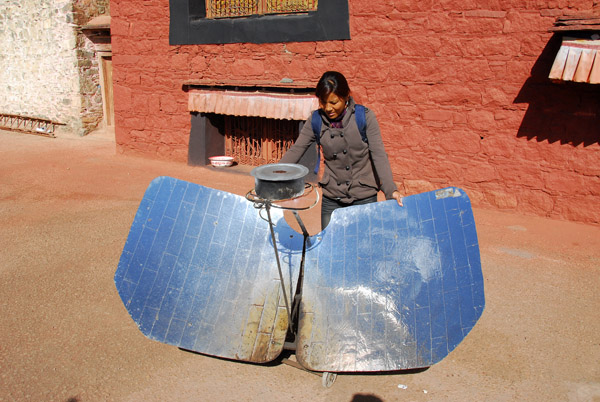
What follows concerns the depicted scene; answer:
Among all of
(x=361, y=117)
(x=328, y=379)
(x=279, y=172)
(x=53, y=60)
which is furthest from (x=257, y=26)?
(x=53, y=60)

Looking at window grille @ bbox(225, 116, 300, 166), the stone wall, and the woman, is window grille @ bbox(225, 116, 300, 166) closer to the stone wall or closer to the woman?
the woman

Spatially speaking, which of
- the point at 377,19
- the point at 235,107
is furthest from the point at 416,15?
the point at 235,107

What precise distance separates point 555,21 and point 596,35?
0.57 m

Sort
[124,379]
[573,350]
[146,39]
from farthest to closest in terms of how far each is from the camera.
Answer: [146,39] < [573,350] < [124,379]

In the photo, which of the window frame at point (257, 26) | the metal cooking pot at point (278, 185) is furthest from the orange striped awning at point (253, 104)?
the metal cooking pot at point (278, 185)

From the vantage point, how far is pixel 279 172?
117 inches

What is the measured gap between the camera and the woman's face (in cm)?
334

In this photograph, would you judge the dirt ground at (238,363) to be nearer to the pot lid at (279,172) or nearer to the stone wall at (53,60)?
the pot lid at (279,172)

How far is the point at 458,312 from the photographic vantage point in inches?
115

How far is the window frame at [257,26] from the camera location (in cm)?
730

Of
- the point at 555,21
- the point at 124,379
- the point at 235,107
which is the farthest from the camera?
the point at 235,107

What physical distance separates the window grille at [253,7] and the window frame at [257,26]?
105 mm

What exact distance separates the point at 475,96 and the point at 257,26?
3677 mm

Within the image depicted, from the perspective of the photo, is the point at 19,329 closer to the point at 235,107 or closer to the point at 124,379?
the point at 124,379
